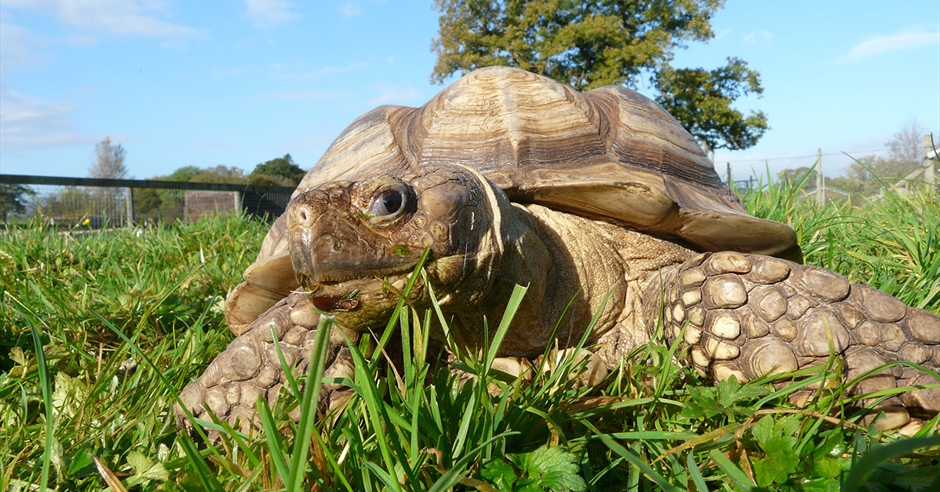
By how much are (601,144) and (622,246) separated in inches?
15.7

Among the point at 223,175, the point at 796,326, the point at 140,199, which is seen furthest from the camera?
the point at 223,175

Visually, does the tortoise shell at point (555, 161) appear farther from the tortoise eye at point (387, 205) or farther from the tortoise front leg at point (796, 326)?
the tortoise eye at point (387, 205)

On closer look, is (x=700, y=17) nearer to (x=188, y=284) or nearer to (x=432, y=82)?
(x=432, y=82)

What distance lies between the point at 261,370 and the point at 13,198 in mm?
6962

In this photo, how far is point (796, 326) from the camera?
1.71 m

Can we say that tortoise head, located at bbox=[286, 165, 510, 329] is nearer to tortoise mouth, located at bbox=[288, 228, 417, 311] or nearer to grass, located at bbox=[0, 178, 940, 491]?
tortoise mouth, located at bbox=[288, 228, 417, 311]

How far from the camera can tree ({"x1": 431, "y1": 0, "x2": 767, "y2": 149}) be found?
27031 mm

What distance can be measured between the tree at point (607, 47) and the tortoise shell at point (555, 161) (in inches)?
994

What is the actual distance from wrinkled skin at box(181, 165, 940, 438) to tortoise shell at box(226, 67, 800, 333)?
155 millimetres

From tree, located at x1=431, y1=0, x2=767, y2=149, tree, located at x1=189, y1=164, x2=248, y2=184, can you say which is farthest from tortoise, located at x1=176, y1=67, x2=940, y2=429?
tree, located at x1=189, y1=164, x2=248, y2=184

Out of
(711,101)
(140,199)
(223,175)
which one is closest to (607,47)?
(711,101)

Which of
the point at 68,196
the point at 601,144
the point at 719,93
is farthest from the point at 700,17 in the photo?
the point at 601,144

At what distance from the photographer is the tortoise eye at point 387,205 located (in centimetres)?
143

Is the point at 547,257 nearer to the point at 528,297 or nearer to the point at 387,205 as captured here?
the point at 528,297
